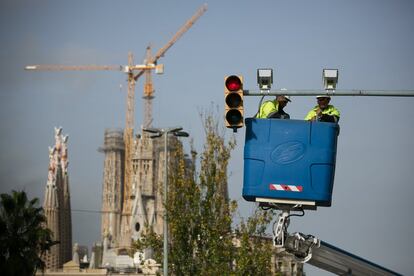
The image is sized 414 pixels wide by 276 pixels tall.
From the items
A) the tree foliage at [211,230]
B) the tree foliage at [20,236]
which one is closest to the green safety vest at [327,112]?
the tree foliage at [211,230]

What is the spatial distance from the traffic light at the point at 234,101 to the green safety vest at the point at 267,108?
2.62 ft

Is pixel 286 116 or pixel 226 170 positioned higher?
pixel 286 116

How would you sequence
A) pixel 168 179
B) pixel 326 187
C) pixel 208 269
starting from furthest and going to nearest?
pixel 168 179 < pixel 208 269 < pixel 326 187

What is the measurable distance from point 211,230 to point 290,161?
26.5 metres

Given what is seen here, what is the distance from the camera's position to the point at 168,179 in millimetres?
53281

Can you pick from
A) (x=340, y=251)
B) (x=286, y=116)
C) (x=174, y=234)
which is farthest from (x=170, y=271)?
(x=286, y=116)

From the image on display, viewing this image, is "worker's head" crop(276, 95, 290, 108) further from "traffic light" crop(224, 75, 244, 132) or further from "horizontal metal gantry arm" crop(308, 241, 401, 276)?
"horizontal metal gantry arm" crop(308, 241, 401, 276)

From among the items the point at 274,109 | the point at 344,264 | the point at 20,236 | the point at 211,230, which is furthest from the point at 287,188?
the point at 20,236

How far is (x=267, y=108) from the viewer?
897 inches

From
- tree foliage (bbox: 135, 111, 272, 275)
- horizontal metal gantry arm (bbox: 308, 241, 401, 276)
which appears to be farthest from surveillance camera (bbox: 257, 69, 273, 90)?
tree foliage (bbox: 135, 111, 272, 275)

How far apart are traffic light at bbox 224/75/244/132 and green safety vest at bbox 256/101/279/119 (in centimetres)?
80

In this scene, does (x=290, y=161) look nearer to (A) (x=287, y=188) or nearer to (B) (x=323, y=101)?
(A) (x=287, y=188)

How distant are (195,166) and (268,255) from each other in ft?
16.0

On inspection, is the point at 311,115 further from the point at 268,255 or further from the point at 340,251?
the point at 268,255
